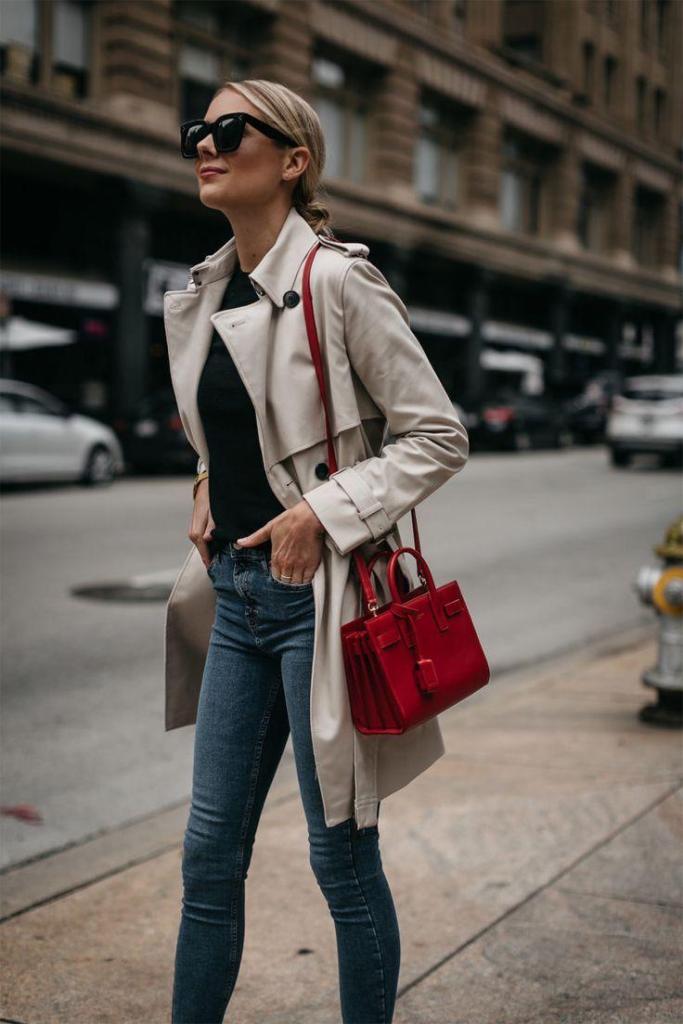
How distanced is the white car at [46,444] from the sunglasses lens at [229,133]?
15.5m

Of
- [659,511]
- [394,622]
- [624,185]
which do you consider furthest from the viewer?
[624,185]

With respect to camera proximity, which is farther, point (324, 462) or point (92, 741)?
point (92, 741)

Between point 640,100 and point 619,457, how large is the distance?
60.3 ft

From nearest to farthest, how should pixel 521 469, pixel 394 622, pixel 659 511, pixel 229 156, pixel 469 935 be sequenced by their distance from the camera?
pixel 394 622, pixel 229 156, pixel 469 935, pixel 659 511, pixel 521 469

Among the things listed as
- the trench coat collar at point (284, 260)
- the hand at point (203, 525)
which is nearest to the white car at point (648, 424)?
the hand at point (203, 525)

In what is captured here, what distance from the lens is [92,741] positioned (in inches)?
229

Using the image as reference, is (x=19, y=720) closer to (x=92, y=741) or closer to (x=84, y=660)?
(x=92, y=741)

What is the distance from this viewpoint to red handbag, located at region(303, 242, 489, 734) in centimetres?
234

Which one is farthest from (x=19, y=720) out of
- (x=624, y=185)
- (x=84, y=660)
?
(x=624, y=185)

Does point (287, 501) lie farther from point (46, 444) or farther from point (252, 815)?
point (46, 444)

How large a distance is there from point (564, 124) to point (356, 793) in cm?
4314

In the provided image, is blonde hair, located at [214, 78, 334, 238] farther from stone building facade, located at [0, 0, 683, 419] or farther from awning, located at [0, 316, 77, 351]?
awning, located at [0, 316, 77, 351]

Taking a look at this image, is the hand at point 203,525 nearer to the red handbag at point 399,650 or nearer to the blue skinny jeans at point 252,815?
the blue skinny jeans at point 252,815

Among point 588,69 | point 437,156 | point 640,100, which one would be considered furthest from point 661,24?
point 640,100
